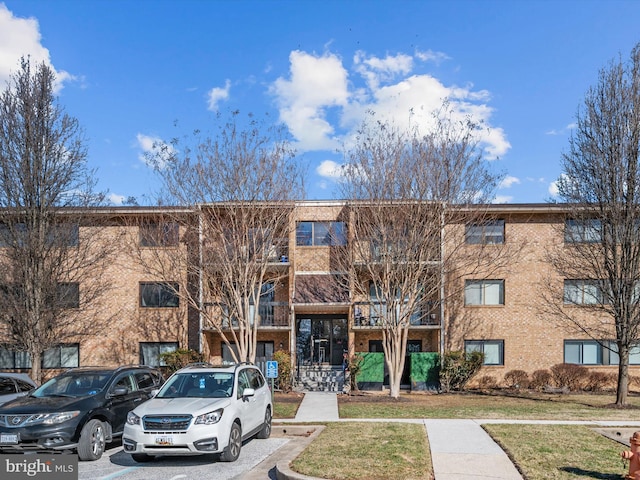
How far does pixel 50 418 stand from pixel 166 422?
7.53 ft

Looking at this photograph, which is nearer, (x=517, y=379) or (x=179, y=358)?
(x=179, y=358)

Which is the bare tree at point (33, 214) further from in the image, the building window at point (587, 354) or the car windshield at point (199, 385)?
the building window at point (587, 354)

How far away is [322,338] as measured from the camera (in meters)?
25.9

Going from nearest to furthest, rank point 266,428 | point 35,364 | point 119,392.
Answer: point 119,392
point 266,428
point 35,364

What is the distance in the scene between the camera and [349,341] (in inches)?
947

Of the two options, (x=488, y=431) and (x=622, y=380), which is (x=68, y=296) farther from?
(x=622, y=380)

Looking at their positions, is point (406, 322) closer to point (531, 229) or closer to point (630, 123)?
point (531, 229)

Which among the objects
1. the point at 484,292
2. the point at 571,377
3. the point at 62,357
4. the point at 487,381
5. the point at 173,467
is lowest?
the point at 487,381

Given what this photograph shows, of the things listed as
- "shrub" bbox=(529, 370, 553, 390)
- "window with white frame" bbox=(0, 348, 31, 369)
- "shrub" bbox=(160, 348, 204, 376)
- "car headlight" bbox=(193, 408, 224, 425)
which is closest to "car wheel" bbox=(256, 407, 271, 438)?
"car headlight" bbox=(193, 408, 224, 425)

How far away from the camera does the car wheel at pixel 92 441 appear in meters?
10.6

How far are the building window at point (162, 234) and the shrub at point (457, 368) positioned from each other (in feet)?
36.6

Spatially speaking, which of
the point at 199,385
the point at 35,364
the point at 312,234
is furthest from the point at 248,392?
the point at 312,234

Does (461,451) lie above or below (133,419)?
below

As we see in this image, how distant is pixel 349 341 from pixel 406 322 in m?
3.75
